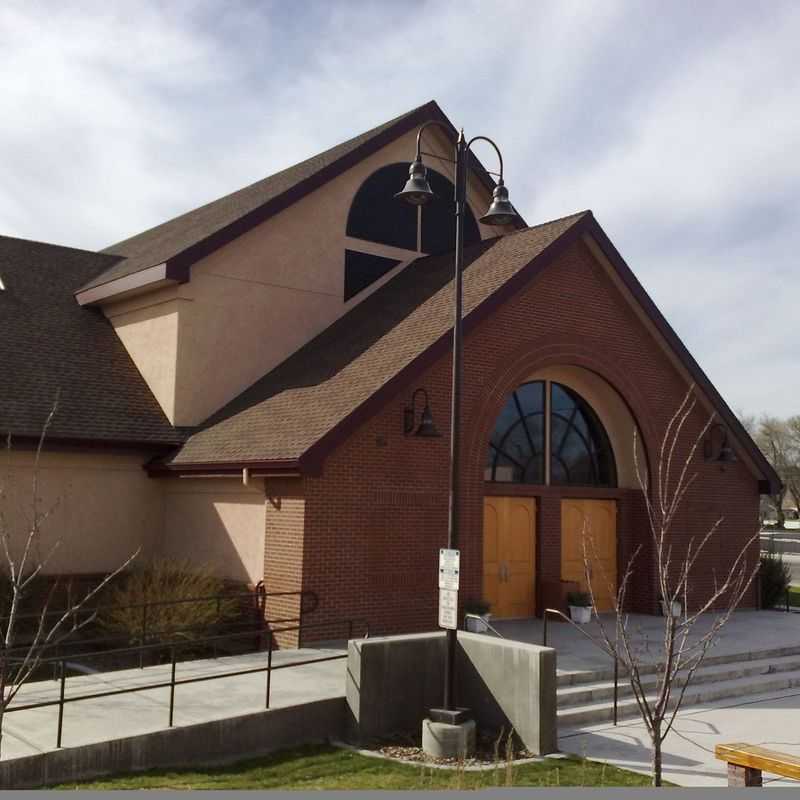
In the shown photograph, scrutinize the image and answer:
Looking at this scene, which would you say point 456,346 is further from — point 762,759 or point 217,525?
point 217,525

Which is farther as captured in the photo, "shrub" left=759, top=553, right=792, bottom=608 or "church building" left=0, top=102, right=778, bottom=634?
"shrub" left=759, top=553, right=792, bottom=608

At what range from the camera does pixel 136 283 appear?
1836 cm

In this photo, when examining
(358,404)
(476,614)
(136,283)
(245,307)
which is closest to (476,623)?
(476,614)

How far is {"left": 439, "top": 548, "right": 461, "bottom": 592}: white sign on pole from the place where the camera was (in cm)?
959

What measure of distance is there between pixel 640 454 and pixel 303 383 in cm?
686

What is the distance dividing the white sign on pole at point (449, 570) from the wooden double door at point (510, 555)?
263 inches

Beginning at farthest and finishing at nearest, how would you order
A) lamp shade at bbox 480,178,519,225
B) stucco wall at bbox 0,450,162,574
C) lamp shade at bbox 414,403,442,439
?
stucco wall at bbox 0,450,162,574, lamp shade at bbox 414,403,442,439, lamp shade at bbox 480,178,519,225

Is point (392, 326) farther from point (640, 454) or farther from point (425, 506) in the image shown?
point (640, 454)

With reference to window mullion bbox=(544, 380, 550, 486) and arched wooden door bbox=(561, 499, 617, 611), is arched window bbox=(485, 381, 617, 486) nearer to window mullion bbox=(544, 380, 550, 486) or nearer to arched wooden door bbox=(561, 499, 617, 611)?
window mullion bbox=(544, 380, 550, 486)

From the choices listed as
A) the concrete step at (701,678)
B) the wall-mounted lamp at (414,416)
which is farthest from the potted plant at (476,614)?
the wall-mounted lamp at (414,416)

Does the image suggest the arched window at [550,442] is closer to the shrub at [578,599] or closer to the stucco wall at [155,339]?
the shrub at [578,599]

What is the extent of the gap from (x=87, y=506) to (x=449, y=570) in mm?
9017

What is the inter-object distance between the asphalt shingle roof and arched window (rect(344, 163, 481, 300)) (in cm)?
62

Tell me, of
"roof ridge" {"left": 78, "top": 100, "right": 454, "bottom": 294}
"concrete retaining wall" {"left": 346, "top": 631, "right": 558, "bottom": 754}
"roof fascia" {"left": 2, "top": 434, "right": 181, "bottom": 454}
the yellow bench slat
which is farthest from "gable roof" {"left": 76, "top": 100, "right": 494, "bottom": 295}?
the yellow bench slat
